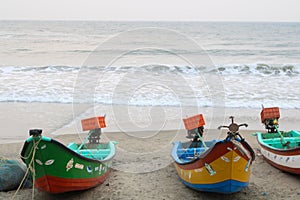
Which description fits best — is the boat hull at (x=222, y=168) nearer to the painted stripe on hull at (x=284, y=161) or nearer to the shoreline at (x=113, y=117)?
the painted stripe on hull at (x=284, y=161)

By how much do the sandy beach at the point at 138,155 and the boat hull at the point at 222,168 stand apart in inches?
18.9

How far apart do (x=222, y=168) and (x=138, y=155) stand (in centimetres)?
332

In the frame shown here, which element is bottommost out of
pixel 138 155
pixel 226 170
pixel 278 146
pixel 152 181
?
pixel 152 181

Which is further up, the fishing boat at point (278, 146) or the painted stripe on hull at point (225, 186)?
the fishing boat at point (278, 146)

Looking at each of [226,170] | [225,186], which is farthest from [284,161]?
[226,170]

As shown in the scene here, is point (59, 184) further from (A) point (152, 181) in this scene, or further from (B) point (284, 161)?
(B) point (284, 161)

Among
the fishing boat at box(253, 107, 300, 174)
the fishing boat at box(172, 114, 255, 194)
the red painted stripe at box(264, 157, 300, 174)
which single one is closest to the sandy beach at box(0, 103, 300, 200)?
the red painted stripe at box(264, 157, 300, 174)

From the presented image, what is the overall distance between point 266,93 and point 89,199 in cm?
1085

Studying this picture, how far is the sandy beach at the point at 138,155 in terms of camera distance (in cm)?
611

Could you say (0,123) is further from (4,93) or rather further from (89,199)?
(89,199)

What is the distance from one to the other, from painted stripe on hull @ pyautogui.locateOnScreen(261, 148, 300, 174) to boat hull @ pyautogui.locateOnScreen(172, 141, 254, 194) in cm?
146

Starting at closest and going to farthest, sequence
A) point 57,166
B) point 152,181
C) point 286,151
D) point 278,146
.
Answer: point 57,166
point 286,151
point 152,181
point 278,146

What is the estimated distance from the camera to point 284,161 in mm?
6805

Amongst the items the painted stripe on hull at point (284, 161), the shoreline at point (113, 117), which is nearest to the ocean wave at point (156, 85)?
the shoreline at point (113, 117)
